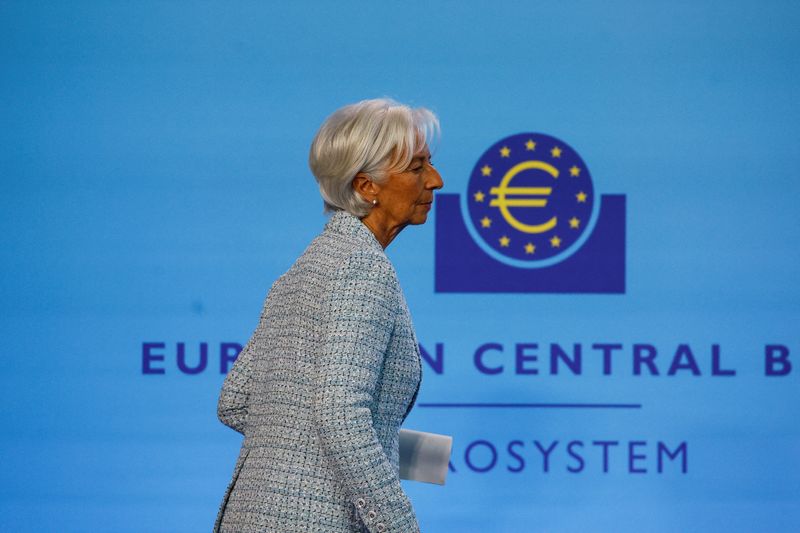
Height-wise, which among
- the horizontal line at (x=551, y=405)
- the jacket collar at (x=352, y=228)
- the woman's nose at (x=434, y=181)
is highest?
the woman's nose at (x=434, y=181)

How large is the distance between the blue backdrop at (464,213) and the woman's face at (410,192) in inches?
49.6

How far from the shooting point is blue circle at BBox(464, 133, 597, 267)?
2.96 meters

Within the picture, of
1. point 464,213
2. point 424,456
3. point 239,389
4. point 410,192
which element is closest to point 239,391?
point 239,389

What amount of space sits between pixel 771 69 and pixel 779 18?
142mm

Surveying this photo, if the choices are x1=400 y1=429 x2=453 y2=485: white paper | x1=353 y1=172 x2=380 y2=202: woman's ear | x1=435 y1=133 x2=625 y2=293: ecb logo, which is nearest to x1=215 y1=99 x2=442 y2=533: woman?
x1=353 y1=172 x2=380 y2=202: woman's ear

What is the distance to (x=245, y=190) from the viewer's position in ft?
9.83

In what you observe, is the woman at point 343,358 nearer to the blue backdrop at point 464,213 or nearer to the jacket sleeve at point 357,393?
the jacket sleeve at point 357,393

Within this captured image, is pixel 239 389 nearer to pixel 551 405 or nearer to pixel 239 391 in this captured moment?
pixel 239 391

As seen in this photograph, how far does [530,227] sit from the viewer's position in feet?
9.72

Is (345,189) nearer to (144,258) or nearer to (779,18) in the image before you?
(144,258)

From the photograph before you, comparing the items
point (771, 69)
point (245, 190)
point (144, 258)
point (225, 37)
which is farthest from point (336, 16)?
point (771, 69)

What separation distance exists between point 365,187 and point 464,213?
134cm

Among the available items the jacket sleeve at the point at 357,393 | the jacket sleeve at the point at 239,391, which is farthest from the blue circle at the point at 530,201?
the jacket sleeve at the point at 357,393

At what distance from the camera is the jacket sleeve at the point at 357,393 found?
146 centimetres
